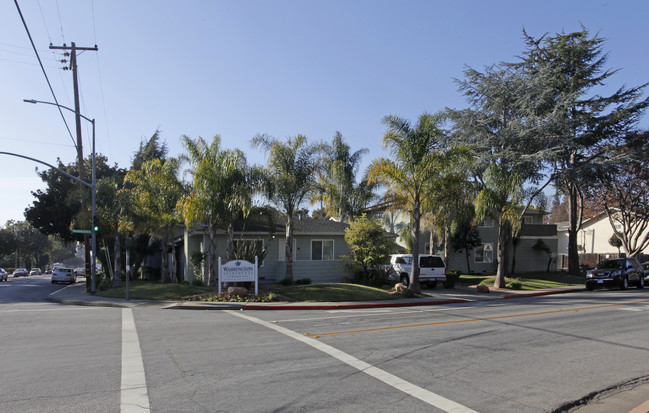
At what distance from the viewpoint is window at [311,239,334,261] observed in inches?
1082

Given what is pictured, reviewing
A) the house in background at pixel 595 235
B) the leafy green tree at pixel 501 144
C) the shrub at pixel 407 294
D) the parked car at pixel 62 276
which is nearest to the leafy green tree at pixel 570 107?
the leafy green tree at pixel 501 144

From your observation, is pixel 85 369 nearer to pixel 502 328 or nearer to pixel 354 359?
pixel 354 359

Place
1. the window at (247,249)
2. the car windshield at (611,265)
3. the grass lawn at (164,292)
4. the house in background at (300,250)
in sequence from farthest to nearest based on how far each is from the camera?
the house in background at (300,250) → the car windshield at (611,265) → the window at (247,249) → the grass lawn at (164,292)

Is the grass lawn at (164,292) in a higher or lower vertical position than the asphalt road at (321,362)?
lower

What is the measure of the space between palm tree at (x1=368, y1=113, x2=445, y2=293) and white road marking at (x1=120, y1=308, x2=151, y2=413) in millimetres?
13550

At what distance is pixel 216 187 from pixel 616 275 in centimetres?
2172

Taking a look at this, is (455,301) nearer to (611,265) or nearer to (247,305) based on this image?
(247,305)

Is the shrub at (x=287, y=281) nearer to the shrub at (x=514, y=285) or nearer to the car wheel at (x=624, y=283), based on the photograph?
the shrub at (x=514, y=285)

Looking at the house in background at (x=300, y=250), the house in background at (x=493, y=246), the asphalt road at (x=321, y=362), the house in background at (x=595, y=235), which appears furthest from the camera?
the house in background at (x=595, y=235)

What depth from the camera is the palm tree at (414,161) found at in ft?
67.4

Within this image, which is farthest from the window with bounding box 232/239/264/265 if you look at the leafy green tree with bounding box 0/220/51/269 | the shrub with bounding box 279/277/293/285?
the leafy green tree with bounding box 0/220/51/269

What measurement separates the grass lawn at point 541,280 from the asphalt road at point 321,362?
1390cm

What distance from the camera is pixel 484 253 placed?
35594 millimetres

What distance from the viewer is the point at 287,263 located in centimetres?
2423
